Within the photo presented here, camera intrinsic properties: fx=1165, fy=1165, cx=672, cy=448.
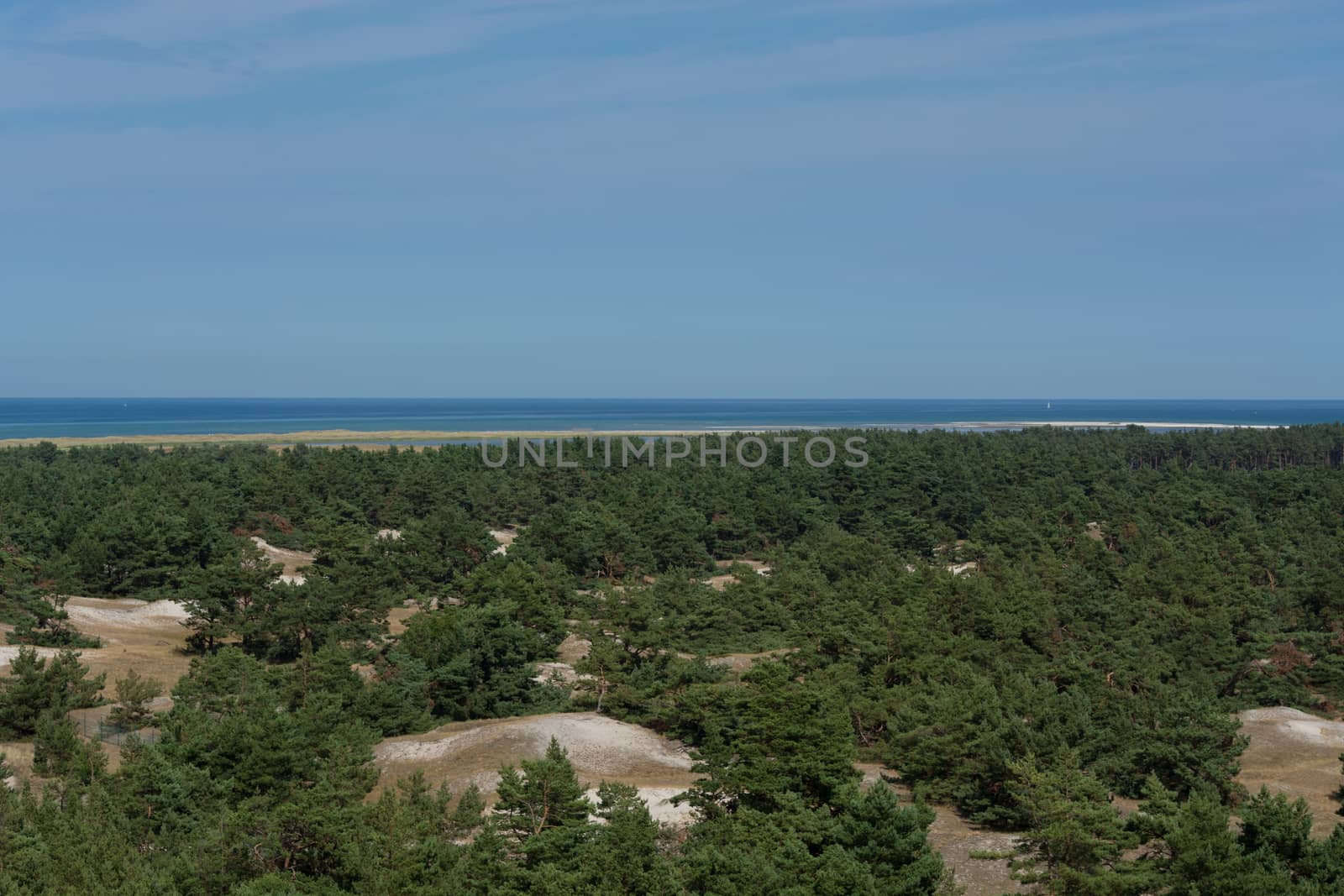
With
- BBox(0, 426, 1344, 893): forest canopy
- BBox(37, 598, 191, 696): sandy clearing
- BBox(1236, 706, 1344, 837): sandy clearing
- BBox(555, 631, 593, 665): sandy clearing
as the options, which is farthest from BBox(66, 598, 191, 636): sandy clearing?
BBox(1236, 706, 1344, 837): sandy clearing

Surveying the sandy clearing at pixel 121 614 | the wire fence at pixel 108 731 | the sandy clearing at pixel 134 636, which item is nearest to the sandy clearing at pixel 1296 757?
the wire fence at pixel 108 731

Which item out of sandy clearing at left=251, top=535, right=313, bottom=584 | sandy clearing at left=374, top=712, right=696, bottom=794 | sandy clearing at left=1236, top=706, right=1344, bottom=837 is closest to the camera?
sandy clearing at left=374, top=712, right=696, bottom=794

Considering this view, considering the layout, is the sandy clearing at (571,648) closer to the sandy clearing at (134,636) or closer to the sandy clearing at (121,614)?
the sandy clearing at (134,636)

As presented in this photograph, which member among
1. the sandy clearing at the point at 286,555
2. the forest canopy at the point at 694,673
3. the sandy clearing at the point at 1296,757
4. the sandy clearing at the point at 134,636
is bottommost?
the sandy clearing at the point at 1296,757

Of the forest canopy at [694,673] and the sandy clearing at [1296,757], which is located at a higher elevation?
the forest canopy at [694,673]

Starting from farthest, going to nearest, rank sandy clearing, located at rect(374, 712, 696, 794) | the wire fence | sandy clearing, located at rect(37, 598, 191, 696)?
sandy clearing, located at rect(37, 598, 191, 696)
the wire fence
sandy clearing, located at rect(374, 712, 696, 794)

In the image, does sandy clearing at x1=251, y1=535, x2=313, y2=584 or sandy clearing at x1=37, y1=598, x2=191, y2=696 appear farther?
sandy clearing at x1=251, y1=535, x2=313, y2=584

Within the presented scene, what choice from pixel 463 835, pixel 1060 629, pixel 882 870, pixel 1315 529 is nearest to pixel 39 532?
pixel 463 835

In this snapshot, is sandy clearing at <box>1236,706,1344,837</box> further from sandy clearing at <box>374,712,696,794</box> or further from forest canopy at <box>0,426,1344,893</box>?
sandy clearing at <box>374,712,696,794</box>

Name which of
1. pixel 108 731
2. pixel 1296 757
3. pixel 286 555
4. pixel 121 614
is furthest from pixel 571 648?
pixel 1296 757

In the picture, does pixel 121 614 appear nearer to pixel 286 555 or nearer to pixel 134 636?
pixel 134 636

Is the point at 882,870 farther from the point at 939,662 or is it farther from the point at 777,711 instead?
the point at 939,662
